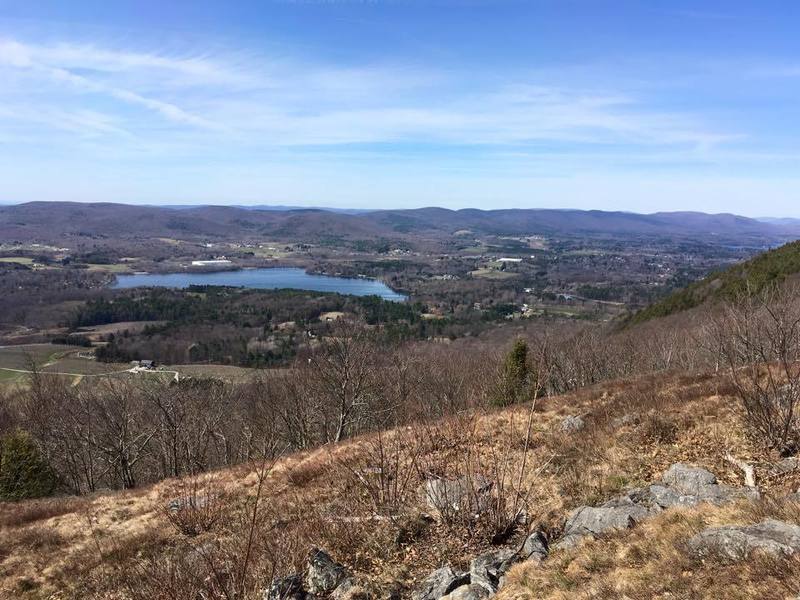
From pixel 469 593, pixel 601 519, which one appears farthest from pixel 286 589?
pixel 601 519

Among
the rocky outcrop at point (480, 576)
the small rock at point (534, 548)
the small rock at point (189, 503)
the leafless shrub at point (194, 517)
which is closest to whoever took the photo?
the rocky outcrop at point (480, 576)

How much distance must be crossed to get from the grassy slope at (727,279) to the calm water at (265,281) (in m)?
69.3

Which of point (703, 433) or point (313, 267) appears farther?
point (313, 267)

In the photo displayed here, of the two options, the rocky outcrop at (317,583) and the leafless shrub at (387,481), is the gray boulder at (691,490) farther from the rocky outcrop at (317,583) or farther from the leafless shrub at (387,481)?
Result: the rocky outcrop at (317,583)

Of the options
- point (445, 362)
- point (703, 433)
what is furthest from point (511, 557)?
point (445, 362)

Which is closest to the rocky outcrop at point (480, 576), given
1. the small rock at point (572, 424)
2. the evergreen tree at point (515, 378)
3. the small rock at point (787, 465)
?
the small rock at point (787, 465)

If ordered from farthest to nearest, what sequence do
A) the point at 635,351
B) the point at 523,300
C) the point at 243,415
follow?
the point at 523,300, the point at 635,351, the point at 243,415

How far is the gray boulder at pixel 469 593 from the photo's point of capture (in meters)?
5.18

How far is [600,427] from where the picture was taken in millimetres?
10781

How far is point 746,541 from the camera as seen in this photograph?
453 cm

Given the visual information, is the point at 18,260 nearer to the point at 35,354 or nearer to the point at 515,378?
the point at 35,354

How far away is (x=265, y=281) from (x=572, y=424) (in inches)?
5813

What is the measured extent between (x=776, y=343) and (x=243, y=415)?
27659mm

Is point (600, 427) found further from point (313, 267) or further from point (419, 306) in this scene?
point (313, 267)
